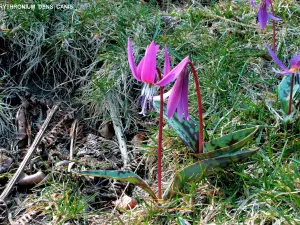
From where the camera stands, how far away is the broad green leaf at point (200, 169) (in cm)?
191

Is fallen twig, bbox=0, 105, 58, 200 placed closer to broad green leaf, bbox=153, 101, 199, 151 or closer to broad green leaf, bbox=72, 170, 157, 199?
broad green leaf, bbox=72, 170, 157, 199

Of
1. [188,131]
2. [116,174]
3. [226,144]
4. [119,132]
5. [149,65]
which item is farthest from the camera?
[119,132]

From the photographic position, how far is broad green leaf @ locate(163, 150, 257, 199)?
191 cm

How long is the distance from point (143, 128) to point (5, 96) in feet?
2.83

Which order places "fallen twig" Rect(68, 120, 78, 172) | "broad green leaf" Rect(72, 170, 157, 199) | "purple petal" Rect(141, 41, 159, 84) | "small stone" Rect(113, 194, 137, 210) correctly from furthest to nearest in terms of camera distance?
"fallen twig" Rect(68, 120, 78, 172) → "small stone" Rect(113, 194, 137, 210) → "broad green leaf" Rect(72, 170, 157, 199) → "purple petal" Rect(141, 41, 159, 84)

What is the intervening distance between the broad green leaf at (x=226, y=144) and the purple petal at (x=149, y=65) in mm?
475

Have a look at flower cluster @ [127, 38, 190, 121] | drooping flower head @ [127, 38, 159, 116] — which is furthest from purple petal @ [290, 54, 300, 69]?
→ drooping flower head @ [127, 38, 159, 116]

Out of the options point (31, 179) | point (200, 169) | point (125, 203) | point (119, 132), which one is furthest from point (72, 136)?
point (200, 169)

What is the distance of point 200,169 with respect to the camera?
1.95 meters

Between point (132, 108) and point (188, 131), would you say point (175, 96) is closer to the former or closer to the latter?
point (188, 131)

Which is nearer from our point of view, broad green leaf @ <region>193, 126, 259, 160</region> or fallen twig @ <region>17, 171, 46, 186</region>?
broad green leaf @ <region>193, 126, 259, 160</region>

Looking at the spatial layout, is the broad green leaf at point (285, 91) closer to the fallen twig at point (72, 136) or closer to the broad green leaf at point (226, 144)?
the broad green leaf at point (226, 144)

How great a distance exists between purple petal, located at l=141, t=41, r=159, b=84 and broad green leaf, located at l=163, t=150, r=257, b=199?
17.5 inches

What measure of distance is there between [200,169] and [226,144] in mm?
187
